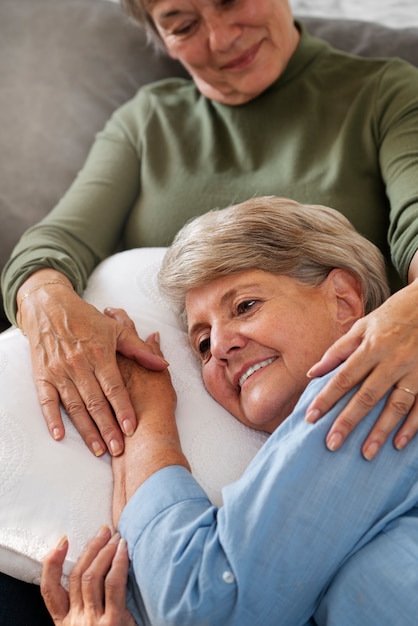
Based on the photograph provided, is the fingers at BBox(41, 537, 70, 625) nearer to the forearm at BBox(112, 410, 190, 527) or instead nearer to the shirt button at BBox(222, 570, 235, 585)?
the forearm at BBox(112, 410, 190, 527)

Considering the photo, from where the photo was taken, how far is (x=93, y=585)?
3.82ft

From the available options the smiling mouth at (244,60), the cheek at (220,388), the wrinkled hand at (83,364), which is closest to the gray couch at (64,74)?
the smiling mouth at (244,60)

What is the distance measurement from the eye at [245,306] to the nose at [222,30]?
73cm

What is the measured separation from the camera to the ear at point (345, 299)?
1.36m

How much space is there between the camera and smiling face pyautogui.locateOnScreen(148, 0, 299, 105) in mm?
1765

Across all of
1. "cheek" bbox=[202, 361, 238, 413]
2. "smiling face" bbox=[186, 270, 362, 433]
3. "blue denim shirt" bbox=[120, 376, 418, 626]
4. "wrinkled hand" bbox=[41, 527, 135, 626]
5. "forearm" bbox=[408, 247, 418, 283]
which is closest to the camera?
"blue denim shirt" bbox=[120, 376, 418, 626]

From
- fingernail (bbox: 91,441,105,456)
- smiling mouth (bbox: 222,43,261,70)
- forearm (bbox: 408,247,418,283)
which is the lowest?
fingernail (bbox: 91,441,105,456)

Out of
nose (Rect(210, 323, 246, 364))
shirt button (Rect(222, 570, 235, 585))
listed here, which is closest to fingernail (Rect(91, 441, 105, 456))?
nose (Rect(210, 323, 246, 364))

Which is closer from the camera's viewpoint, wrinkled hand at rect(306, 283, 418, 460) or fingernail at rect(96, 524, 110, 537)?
wrinkled hand at rect(306, 283, 418, 460)

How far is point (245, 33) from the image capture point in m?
1.79

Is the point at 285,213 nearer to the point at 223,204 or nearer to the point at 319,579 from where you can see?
the point at 223,204

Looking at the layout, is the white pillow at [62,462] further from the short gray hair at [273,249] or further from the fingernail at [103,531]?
the short gray hair at [273,249]

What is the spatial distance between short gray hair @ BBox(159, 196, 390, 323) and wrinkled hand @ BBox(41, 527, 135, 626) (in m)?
0.49

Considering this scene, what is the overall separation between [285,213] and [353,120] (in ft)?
1.63
